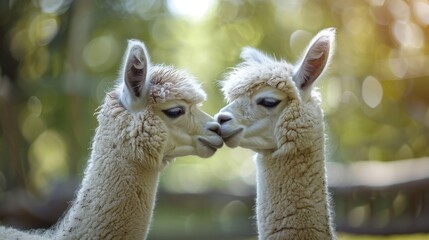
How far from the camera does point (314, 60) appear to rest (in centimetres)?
477

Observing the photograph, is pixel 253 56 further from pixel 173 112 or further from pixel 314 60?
pixel 173 112

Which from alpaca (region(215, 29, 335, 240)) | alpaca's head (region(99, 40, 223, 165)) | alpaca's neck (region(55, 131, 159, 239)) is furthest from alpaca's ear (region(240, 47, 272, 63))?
alpaca's neck (region(55, 131, 159, 239))

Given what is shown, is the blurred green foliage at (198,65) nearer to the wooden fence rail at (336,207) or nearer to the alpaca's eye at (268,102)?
the wooden fence rail at (336,207)

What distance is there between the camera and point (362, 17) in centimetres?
1521


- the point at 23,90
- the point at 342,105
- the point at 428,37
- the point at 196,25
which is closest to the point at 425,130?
the point at 428,37

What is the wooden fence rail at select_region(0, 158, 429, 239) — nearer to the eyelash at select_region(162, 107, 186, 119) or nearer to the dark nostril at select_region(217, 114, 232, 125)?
the dark nostril at select_region(217, 114, 232, 125)

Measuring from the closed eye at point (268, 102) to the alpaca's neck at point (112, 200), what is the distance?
0.77m

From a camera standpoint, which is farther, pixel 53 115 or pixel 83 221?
pixel 53 115

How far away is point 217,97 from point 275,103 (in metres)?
14.1

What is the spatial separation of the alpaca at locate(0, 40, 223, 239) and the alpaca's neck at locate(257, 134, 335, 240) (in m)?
0.40

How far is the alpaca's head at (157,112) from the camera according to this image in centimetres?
451

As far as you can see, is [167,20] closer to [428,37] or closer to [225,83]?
[428,37]

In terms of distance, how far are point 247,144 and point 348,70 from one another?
10579 millimetres

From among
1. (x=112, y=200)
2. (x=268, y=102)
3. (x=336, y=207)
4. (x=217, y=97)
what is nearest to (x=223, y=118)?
(x=268, y=102)
